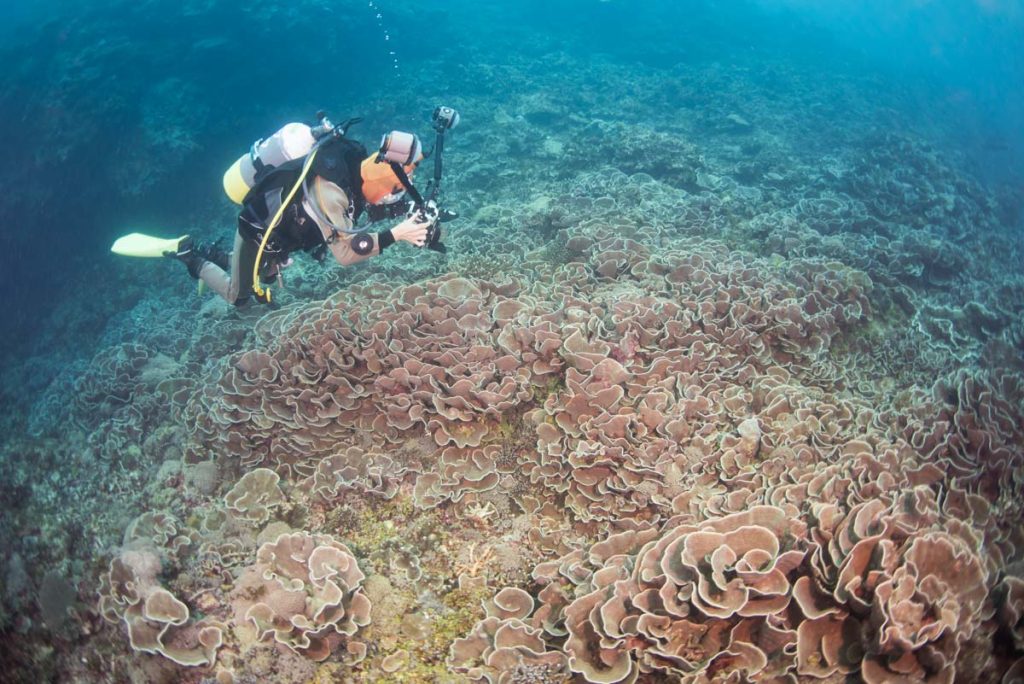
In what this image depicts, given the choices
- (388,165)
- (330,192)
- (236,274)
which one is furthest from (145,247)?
(388,165)

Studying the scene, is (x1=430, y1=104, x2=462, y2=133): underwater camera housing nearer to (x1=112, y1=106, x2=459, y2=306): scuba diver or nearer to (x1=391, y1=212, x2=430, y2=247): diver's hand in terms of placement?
(x1=112, y1=106, x2=459, y2=306): scuba diver

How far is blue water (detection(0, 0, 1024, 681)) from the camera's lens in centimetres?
724

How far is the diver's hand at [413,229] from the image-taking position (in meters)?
4.95

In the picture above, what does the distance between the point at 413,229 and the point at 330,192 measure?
2.87ft

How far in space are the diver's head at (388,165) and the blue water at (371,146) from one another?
109 inches

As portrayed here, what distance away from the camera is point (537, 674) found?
319cm

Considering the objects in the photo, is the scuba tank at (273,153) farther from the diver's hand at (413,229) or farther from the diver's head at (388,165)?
the diver's hand at (413,229)

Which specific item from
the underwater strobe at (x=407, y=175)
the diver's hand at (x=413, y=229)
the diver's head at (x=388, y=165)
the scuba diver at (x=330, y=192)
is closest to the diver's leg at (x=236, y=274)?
the scuba diver at (x=330, y=192)

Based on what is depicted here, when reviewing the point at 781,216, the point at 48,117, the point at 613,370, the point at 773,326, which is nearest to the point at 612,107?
the point at 781,216

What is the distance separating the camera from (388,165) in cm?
482

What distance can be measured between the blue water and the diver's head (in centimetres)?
277

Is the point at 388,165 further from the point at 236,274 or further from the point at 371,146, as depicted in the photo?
the point at 371,146

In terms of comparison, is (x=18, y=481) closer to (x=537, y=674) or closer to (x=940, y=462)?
(x=537, y=674)

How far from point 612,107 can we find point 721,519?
21678 mm
